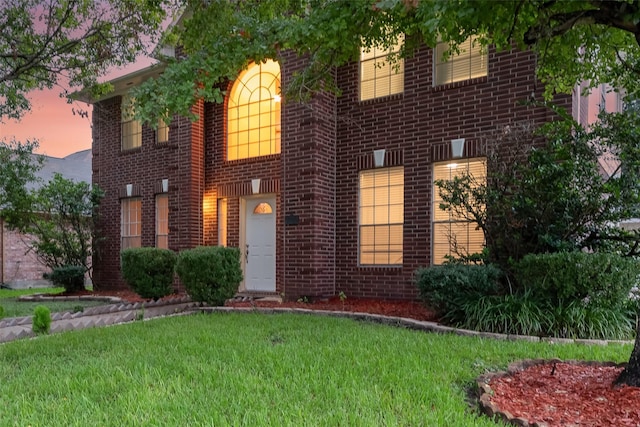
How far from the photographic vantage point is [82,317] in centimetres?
743

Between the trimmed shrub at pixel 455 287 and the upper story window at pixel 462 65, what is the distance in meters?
3.98

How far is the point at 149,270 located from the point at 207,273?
6.97ft

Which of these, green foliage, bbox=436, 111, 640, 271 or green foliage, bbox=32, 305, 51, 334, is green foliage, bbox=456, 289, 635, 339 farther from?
green foliage, bbox=32, 305, 51, 334

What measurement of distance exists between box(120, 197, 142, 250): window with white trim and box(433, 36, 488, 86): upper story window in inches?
344

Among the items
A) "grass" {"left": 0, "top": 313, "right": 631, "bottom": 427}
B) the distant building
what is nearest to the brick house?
"grass" {"left": 0, "top": 313, "right": 631, "bottom": 427}

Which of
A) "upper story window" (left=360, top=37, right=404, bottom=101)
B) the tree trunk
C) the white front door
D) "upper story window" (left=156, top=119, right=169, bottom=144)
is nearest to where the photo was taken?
the tree trunk

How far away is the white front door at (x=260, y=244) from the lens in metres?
10.5

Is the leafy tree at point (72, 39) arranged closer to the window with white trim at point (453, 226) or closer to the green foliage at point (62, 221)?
the green foliage at point (62, 221)

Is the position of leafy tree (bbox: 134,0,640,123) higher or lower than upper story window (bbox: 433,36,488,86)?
lower

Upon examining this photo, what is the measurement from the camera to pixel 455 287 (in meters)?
6.23

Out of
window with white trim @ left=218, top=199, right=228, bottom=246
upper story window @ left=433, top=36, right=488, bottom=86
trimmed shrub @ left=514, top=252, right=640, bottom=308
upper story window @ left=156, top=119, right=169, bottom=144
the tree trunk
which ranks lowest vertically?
the tree trunk

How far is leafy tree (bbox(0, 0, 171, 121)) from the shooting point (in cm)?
819

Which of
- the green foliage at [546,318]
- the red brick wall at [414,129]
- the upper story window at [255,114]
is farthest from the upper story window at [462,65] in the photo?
the green foliage at [546,318]

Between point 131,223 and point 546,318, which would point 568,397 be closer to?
point 546,318
